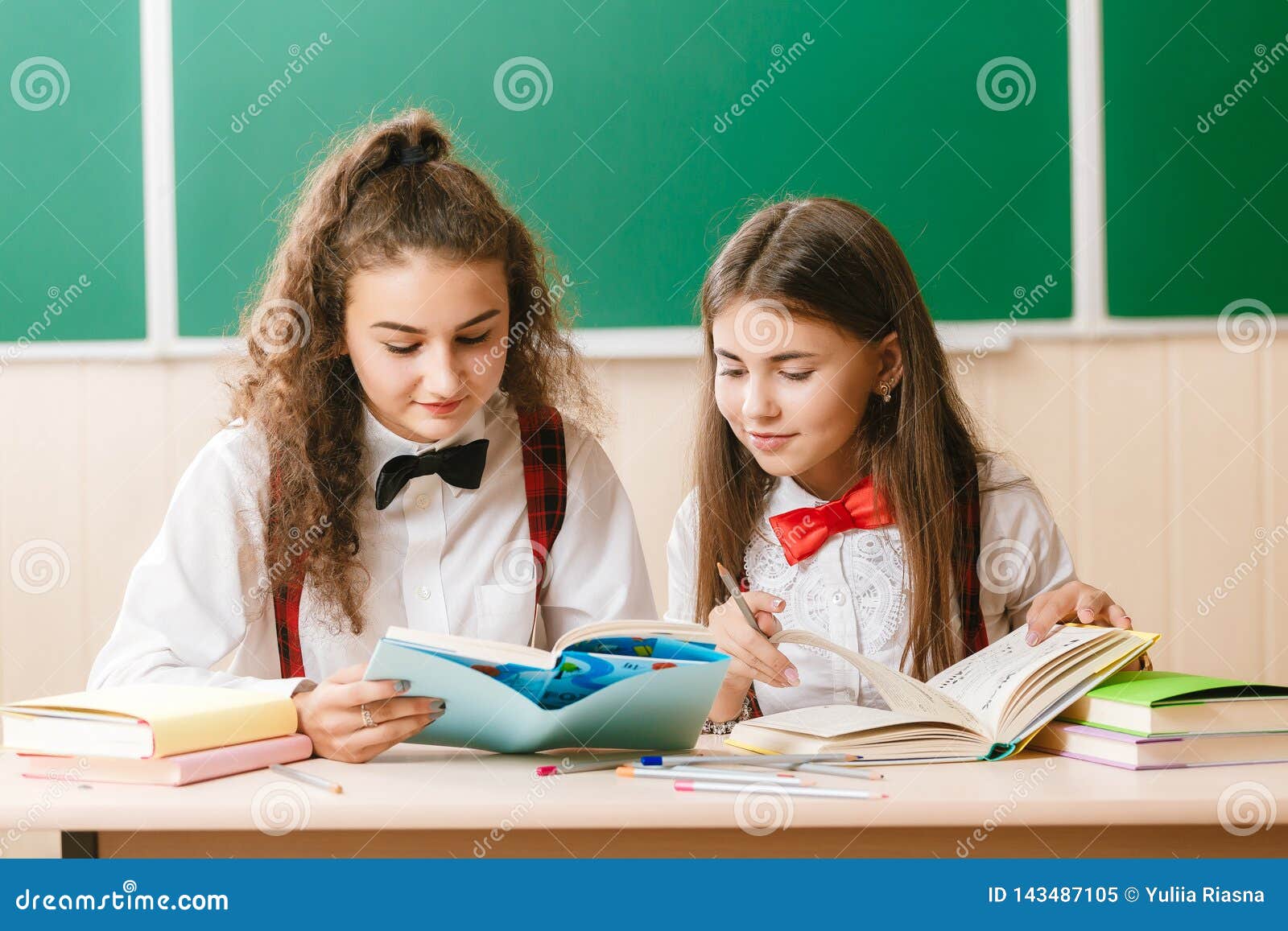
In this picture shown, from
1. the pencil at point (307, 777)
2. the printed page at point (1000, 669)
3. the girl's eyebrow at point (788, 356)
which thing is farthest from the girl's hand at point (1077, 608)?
the pencil at point (307, 777)

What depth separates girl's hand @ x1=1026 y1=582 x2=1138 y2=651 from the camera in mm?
1395

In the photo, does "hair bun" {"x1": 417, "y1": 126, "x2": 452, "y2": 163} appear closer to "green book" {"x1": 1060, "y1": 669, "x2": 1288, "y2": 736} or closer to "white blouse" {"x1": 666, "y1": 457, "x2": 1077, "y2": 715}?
"white blouse" {"x1": 666, "y1": 457, "x2": 1077, "y2": 715}

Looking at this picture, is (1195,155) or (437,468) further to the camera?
(1195,155)

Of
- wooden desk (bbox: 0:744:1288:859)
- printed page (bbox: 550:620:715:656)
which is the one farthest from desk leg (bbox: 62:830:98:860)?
printed page (bbox: 550:620:715:656)

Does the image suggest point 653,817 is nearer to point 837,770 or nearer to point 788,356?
point 837,770

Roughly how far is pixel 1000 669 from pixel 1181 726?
0.20m

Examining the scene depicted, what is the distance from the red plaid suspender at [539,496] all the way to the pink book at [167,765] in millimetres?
561

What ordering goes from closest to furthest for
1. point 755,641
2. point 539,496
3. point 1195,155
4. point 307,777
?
1. point 307,777
2. point 755,641
3. point 539,496
4. point 1195,155

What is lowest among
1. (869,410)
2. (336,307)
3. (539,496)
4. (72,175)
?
(539,496)

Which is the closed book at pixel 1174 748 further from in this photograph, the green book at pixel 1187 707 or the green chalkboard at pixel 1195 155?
the green chalkboard at pixel 1195 155

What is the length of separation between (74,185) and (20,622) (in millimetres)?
1008

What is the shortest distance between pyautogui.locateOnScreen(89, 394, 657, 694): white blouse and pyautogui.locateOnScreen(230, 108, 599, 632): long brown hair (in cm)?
2

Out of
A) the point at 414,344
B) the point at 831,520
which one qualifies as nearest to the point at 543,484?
the point at 414,344

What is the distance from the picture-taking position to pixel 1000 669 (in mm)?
1265
